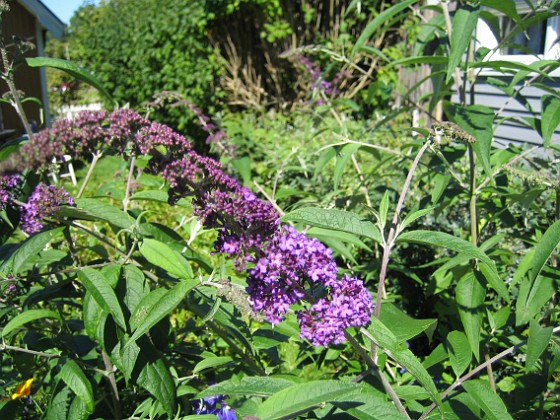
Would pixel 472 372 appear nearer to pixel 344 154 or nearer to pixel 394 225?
pixel 394 225

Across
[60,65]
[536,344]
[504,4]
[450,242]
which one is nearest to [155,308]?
[450,242]

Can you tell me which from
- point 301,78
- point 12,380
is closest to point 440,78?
point 12,380

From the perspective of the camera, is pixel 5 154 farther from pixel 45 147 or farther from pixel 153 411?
pixel 153 411

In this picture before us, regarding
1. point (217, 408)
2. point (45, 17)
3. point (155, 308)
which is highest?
point (45, 17)

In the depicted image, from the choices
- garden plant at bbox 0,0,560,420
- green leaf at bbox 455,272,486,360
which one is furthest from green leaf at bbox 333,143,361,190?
green leaf at bbox 455,272,486,360

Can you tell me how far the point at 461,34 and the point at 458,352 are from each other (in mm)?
924

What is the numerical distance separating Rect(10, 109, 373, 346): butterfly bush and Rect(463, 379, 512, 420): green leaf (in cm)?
49

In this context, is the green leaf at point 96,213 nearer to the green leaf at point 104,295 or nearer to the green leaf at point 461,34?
the green leaf at point 104,295

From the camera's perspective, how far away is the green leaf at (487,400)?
4.66ft

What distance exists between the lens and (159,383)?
1638mm

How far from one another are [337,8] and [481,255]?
9010 mm

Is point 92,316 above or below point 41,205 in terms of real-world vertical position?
below

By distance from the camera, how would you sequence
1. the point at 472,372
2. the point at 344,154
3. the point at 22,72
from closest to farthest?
the point at 472,372 < the point at 344,154 < the point at 22,72

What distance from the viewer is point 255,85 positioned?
32.9ft
